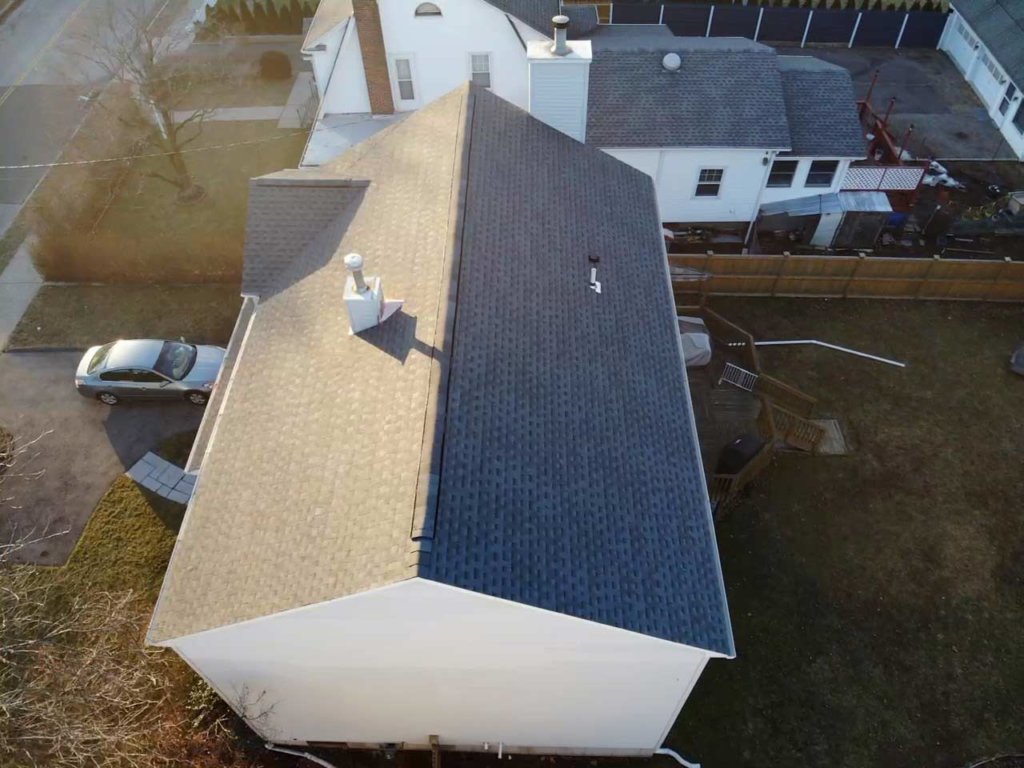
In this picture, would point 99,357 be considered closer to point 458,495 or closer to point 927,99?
point 458,495

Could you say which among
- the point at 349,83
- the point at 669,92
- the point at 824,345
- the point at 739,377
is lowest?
the point at 824,345

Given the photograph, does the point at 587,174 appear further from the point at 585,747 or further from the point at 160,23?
the point at 160,23

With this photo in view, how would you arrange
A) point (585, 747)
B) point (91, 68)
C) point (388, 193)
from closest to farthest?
point (585, 747) → point (388, 193) → point (91, 68)

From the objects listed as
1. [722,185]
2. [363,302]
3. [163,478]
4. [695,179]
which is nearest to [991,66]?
[722,185]

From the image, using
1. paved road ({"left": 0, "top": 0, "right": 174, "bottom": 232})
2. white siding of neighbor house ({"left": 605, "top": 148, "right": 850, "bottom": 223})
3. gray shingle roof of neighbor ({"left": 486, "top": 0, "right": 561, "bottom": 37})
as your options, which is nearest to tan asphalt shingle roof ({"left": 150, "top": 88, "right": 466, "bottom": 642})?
white siding of neighbor house ({"left": 605, "top": 148, "right": 850, "bottom": 223})

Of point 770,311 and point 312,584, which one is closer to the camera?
point 312,584

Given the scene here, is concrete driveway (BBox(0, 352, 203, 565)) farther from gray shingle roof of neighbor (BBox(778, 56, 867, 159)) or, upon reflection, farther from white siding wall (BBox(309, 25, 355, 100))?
gray shingle roof of neighbor (BBox(778, 56, 867, 159))

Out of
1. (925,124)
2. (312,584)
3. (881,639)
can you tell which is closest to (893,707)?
(881,639)
